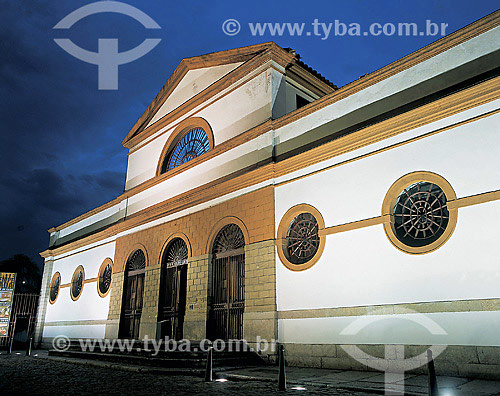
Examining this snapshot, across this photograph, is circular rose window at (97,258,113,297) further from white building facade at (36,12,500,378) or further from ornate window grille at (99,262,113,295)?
white building facade at (36,12,500,378)

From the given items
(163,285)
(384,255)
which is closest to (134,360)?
(163,285)

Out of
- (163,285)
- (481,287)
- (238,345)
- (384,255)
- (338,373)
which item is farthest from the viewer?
(163,285)

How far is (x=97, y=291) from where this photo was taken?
16234 mm

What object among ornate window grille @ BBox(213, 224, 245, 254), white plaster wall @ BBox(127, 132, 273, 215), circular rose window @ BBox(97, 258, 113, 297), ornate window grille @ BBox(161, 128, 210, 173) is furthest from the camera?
circular rose window @ BBox(97, 258, 113, 297)

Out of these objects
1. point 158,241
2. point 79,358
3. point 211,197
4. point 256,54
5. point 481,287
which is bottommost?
point 79,358

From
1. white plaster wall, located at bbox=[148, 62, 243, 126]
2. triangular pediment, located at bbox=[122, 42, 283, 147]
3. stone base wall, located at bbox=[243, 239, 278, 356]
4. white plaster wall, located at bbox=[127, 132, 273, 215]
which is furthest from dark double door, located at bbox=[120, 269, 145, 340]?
white plaster wall, located at bbox=[148, 62, 243, 126]

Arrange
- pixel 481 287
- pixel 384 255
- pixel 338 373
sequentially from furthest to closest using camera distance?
pixel 384 255 < pixel 338 373 < pixel 481 287

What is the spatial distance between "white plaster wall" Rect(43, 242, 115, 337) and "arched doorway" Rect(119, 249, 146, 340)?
1355 mm

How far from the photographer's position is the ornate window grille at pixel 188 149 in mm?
13703

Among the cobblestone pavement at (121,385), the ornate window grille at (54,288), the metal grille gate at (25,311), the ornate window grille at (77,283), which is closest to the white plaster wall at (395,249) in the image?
the cobblestone pavement at (121,385)

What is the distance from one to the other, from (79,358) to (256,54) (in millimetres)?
10106

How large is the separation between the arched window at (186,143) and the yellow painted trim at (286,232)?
437 centimetres

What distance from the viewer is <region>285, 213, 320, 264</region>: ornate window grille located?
30.6ft

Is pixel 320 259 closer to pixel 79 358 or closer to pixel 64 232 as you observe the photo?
pixel 79 358
